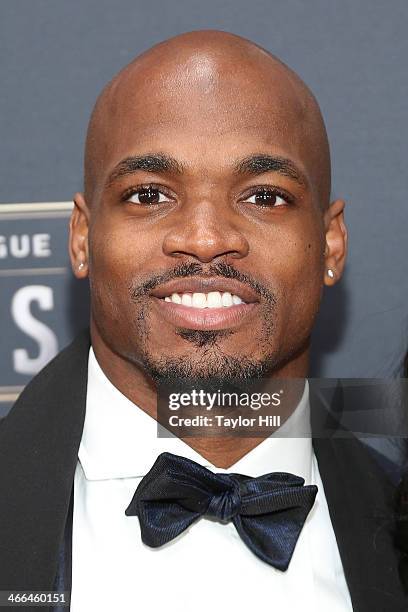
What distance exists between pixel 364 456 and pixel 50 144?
3.03 feet

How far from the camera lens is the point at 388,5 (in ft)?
6.87

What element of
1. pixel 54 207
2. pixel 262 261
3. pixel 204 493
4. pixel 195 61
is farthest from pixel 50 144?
pixel 204 493

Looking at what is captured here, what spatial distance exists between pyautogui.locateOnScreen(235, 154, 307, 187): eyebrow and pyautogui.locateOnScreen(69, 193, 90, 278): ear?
339 millimetres

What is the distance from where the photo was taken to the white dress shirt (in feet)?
4.97

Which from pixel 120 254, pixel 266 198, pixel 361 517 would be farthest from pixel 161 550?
pixel 266 198

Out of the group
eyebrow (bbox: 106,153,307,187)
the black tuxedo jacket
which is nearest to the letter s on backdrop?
the black tuxedo jacket

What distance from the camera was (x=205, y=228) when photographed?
1.49m

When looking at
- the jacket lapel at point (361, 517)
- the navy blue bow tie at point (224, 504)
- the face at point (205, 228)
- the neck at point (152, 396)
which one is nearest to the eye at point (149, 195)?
the face at point (205, 228)

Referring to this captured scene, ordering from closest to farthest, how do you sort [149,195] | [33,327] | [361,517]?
[149,195]
[361,517]
[33,327]

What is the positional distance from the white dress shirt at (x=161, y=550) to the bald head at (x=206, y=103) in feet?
1.38

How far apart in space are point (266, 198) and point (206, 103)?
7.1 inches

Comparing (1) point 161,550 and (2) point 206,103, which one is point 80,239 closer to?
(2) point 206,103

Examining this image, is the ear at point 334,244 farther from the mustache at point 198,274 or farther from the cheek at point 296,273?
the mustache at point 198,274

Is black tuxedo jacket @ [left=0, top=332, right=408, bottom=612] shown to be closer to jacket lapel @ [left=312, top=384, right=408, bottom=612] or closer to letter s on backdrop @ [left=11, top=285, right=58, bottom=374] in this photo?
jacket lapel @ [left=312, top=384, right=408, bottom=612]
